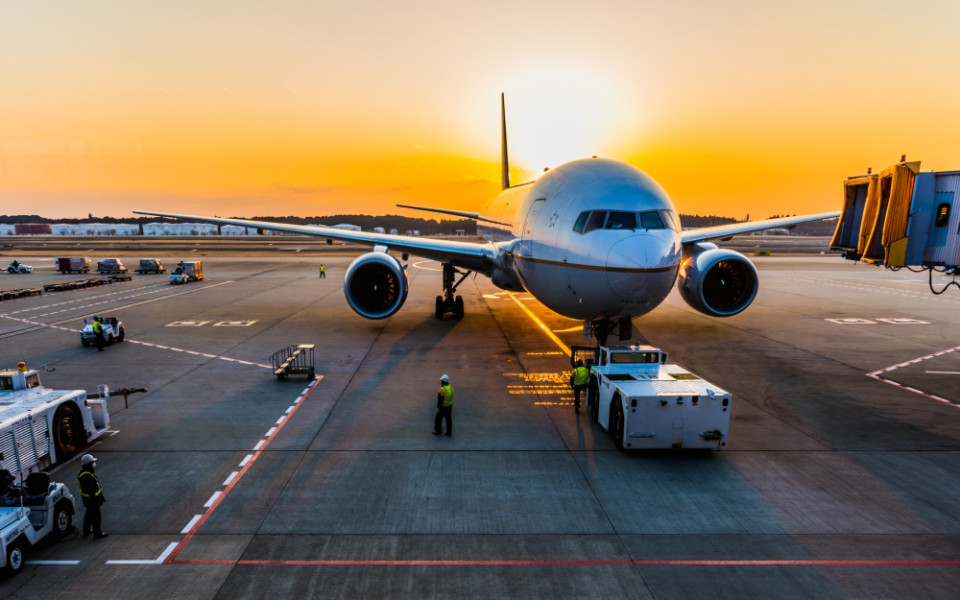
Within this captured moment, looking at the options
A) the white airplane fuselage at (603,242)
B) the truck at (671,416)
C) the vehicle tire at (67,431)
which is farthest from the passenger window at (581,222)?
the vehicle tire at (67,431)

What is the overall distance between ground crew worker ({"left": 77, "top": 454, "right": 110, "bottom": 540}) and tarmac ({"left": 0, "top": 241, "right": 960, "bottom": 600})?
0.61 ft

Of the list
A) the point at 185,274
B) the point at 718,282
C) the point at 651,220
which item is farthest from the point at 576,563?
the point at 185,274

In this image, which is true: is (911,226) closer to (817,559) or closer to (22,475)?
(817,559)

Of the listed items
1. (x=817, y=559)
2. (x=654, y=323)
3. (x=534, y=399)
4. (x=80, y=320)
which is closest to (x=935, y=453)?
(x=817, y=559)

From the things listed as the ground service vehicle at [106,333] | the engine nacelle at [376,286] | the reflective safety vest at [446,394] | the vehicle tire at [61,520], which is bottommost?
the vehicle tire at [61,520]

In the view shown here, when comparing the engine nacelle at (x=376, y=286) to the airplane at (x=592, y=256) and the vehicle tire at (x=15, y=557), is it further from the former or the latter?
the vehicle tire at (x=15, y=557)

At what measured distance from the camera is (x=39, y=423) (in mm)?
9539

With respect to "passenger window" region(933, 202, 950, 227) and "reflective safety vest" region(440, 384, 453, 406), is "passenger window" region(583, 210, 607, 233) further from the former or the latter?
"passenger window" region(933, 202, 950, 227)

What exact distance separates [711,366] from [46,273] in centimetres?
6122

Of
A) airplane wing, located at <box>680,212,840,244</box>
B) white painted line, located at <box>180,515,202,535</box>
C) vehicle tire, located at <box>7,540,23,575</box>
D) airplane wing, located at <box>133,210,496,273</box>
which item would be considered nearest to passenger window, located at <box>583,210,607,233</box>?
airplane wing, located at <box>133,210,496,273</box>

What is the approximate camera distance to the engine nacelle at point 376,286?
67.4ft

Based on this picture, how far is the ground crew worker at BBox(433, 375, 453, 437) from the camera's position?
11.3 m

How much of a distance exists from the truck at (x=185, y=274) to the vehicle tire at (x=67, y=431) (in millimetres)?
34237

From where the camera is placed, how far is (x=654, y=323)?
25.4 metres
